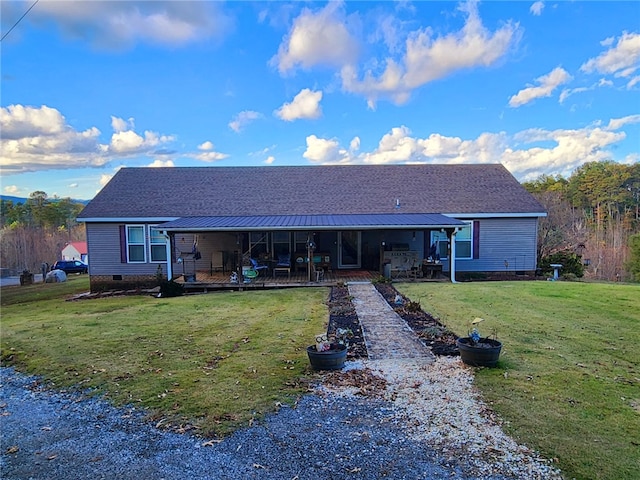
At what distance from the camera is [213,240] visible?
15.6m

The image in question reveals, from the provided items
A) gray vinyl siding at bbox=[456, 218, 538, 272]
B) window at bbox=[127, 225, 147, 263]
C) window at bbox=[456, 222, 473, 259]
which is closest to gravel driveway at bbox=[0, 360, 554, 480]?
window at bbox=[127, 225, 147, 263]

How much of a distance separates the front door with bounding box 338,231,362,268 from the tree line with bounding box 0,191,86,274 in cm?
3411

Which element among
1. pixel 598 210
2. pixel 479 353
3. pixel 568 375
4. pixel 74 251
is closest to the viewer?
pixel 568 375

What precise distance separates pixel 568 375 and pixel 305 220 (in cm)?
981

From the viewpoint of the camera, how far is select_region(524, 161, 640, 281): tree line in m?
27.2

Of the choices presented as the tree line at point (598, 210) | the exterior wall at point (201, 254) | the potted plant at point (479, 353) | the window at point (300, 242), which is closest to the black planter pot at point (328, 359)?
the potted plant at point (479, 353)

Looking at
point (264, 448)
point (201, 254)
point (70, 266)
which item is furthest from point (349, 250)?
point (70, 266)

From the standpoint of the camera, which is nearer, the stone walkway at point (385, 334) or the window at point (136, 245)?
the stone walkway at point (385, 334)

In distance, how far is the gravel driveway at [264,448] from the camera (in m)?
2.92

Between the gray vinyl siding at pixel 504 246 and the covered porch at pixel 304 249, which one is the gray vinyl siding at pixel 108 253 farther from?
the gray vinyl siding at pixel 504 246

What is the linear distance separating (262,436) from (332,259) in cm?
1229

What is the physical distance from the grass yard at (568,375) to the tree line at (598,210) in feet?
49.8

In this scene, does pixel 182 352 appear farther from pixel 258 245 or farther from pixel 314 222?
pixel 258 245

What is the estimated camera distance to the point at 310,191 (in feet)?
54.4
